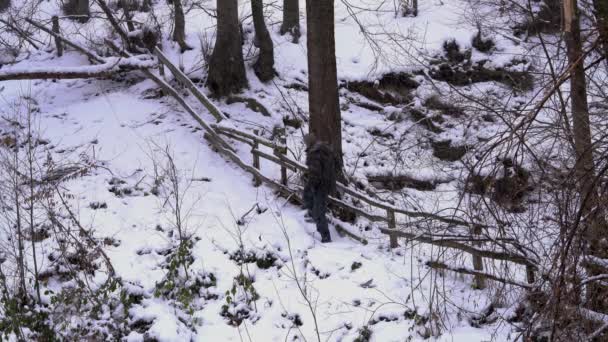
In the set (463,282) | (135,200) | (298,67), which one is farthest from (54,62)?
(463,282)

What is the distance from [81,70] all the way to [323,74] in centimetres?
584

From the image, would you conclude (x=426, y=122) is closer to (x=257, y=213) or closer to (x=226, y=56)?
(x=226, y=56)

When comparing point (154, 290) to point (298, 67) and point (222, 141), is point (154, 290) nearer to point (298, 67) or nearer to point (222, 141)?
point (222, 141)

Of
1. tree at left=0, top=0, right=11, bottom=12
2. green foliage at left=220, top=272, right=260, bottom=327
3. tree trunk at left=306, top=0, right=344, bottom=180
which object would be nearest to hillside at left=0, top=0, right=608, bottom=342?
green foliage at left=220, top=272, right=260, bottom=327

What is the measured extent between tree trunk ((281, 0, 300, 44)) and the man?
7.85m

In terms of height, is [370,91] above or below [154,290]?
above

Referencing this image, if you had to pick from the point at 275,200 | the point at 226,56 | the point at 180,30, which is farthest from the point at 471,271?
the point at 180,30

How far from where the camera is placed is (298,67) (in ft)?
51.1

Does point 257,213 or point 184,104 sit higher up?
point 184,104

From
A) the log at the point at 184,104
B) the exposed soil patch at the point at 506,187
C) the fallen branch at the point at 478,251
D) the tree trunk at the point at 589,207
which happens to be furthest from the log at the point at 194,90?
the tree trunk at the point at 589,207

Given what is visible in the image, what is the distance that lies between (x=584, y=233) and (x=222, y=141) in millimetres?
8873

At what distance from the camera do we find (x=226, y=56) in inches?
531

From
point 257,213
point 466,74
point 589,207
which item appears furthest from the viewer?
point 466,74

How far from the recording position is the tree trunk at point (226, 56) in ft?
43.8
